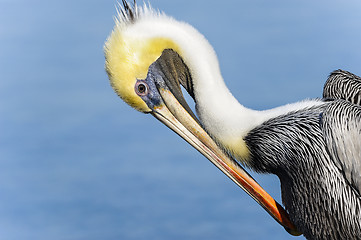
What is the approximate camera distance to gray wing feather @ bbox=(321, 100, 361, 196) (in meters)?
4.56

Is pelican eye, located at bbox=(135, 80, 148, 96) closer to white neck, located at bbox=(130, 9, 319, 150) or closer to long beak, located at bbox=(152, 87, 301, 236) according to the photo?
long beak, located at bbox=(152, 87, 301, 236)

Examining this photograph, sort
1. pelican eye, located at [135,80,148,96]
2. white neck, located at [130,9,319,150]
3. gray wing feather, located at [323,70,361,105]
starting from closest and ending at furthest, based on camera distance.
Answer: white neck, located at [130,9,319,150]
pelican eye, located at [135,80,148,96]
gray wing feather, located at [323,70,361,105]

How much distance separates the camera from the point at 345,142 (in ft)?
15.0

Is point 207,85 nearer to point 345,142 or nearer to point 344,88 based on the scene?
point 345,142

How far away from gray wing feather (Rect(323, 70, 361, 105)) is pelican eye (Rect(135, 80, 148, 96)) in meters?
1.58

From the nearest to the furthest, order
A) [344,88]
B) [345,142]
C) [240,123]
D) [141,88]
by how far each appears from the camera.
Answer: [345,142] < [240,123] < [141,88] < [344,88]

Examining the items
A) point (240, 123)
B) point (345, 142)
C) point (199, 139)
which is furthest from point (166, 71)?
point (345, 142)

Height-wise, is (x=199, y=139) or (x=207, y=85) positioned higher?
(x=207, y=85)

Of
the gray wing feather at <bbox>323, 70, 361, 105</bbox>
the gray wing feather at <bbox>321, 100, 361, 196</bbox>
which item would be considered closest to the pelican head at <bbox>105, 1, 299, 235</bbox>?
the gray wing feather at <bbox>321, 100, 361, 196</bbox>

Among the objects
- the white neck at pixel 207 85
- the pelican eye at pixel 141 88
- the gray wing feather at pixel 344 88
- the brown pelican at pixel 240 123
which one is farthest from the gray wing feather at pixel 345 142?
the pelican eye at pixel 141 88

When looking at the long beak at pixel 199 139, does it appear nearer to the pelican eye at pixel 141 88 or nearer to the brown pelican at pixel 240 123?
the brown pelican at pixel 240 123

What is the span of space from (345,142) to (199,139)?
1.10m

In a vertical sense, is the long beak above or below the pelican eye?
below

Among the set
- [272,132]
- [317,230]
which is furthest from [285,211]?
[272,132]
